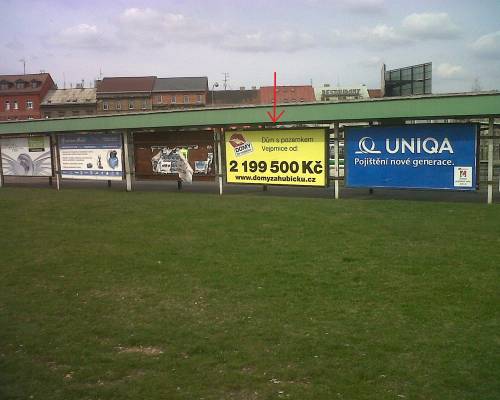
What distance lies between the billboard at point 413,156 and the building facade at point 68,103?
83.3 metres

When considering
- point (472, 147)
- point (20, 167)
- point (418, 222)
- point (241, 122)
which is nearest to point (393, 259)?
point (418, 222)

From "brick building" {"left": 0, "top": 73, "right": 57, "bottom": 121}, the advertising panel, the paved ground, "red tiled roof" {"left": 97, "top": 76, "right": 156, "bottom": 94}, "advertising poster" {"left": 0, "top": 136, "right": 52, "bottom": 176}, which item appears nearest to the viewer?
the paved ground

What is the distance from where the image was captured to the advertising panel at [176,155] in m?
20.5

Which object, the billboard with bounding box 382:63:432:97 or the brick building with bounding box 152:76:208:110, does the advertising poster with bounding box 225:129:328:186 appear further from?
the brick building with bounding box 152:76:208:110

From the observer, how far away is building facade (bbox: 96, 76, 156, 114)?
9550 cm

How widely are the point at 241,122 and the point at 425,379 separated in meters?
14.7

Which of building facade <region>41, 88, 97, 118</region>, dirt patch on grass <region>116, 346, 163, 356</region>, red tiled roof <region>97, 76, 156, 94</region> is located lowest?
dirt patch on grass <region>116, 346, 163, 356</region>

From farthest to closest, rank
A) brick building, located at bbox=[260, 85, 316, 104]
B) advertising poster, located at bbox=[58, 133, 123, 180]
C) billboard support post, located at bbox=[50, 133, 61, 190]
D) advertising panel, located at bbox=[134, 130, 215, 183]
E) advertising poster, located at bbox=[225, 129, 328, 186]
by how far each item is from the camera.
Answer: brick building, located at bbox=[260, 85, 316, 104] → billboard support post, located at bbox=[50, 133, 61, 190] → advertising poster, located at bbox=[58, 133, 123, 180] → advertising panel, located at bbox=[134, 130, 215, 183] → advertising poster, located at bbox=[225, 129, 328, 186]

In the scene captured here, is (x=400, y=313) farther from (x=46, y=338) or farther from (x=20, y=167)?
(x=20, y=167)

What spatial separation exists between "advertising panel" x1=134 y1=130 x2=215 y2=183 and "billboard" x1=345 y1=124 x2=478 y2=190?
18.4 feet

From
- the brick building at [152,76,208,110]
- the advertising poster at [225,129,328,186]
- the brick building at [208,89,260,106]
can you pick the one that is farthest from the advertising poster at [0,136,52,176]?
the brick building at [208,89,260,106]

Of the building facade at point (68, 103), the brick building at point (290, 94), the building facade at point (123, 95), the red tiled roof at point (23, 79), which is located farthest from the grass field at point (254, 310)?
the red tiled roof at point (23, 79)

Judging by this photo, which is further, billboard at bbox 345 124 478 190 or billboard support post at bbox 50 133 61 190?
billboard support post at bbox 50 133 61 190

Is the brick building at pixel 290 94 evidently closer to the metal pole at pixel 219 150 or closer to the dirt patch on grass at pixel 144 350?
the metal pole at pixel 219 150
